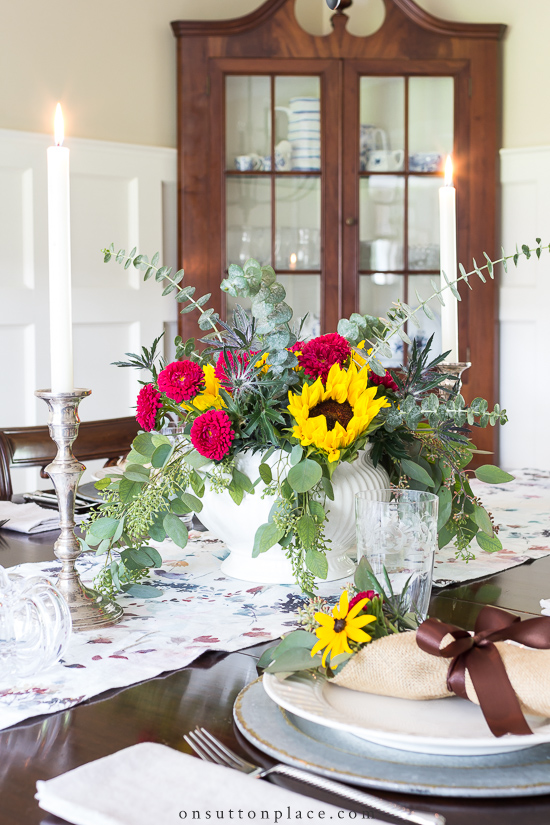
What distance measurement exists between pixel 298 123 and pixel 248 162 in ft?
0.76

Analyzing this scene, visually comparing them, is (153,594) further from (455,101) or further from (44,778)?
(455,101)

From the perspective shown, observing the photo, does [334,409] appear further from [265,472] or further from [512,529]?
[512,529]

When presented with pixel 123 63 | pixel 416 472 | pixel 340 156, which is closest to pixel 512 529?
pixel 416 472

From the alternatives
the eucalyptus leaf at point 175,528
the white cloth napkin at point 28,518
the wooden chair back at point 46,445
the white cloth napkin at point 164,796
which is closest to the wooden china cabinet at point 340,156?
the wooden chair back at point 46,445

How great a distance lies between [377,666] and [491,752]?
0.31 ft

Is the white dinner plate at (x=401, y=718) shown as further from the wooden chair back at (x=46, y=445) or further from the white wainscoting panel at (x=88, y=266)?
the white wainscoting panel at (x=88, y=266)

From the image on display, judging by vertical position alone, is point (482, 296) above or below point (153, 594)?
above

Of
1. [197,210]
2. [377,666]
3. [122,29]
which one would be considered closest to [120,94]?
[122,29]

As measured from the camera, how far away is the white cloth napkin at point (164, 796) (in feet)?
1.60

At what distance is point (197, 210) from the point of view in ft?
10.7

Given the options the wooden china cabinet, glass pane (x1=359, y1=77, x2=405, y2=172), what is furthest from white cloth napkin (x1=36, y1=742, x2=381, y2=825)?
glass pane (x1=359, y1=77, x2=405, y2=172)

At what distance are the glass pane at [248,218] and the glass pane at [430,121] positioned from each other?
57cm

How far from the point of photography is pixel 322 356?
98 cm

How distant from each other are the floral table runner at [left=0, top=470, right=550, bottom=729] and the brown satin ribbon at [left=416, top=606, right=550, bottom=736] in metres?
0.27
